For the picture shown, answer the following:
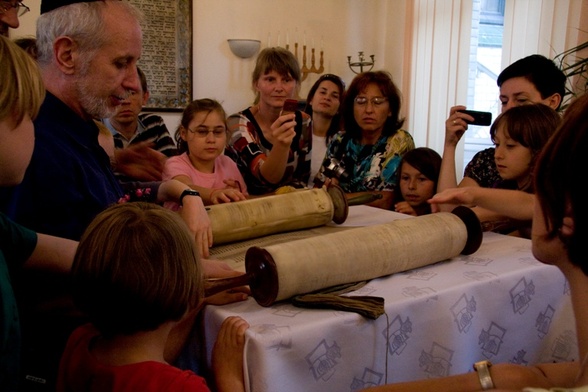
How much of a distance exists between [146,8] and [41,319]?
4.07 metres

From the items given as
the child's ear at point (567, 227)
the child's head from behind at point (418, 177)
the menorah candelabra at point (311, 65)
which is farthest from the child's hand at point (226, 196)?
the menorah candelabra at point (311, 65)

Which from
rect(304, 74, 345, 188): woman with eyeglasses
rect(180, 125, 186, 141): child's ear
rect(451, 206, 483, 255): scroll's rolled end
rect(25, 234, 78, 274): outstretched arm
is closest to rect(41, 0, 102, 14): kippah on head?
rect(25, 234, 78, 274): outstretched arm

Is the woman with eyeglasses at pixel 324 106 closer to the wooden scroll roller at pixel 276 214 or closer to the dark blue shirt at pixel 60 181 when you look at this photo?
the wooden scroll roller at pixel 276 214

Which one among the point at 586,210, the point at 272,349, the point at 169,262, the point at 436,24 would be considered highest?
the point at 436,24

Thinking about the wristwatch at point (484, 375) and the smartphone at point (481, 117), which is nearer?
the wristwatch at point (484, 375)

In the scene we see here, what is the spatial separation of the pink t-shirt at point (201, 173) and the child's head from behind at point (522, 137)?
1.04 m

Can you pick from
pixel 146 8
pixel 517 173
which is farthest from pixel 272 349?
pixel 146 8

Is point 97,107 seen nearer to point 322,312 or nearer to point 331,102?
point 322,312

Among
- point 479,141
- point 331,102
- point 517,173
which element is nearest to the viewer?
point 517,173

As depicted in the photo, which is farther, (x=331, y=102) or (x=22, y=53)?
(x=331, y=102)

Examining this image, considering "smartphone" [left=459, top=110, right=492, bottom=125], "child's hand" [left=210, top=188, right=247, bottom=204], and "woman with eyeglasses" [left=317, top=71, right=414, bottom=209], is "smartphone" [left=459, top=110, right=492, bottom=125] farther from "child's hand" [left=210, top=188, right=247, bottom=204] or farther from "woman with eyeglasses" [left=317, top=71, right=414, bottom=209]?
"child's hand" [left=210, top=188, right=247, bottom=204]

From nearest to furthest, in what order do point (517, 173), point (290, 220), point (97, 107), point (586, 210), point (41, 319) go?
point (586, 210), point (41, 319), point (97, 107), point (290, 220), point (517, 173)

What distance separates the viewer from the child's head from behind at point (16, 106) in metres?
0.90

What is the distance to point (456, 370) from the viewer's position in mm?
1243
